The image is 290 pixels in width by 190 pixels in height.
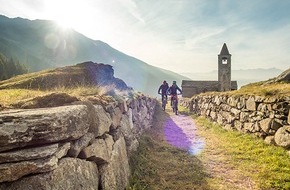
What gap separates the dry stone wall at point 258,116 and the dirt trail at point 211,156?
135cm

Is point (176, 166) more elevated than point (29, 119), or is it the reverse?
point (29, 119)

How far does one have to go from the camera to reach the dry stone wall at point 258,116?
26.7ft

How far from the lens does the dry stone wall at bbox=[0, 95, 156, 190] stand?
3.06 m

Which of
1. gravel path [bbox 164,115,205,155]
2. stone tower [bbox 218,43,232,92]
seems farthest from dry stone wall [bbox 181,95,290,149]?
stone tower [bbox 218,43,232,92]

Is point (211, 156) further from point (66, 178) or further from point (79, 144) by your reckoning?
point (66, 178)

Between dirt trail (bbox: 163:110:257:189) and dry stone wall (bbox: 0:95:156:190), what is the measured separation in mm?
3000

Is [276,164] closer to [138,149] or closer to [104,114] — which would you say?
[138,149]

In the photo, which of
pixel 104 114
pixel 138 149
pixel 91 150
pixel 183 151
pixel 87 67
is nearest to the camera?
pixel 91 150

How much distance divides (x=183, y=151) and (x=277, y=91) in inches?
175

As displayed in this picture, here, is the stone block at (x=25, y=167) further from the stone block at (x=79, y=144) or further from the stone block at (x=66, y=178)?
the stone block at (x=79, y=144)

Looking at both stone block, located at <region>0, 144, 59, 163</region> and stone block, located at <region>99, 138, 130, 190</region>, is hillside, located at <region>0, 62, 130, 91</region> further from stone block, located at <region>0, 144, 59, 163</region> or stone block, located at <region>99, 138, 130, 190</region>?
stone block, located at <region>0, 144, 59, 163</region>

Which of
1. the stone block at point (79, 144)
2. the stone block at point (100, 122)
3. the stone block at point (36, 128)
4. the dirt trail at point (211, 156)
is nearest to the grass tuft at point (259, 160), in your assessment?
the dirt trail at point (211, 156)

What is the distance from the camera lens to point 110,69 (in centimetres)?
1362

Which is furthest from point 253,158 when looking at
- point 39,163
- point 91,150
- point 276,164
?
point 39,163
